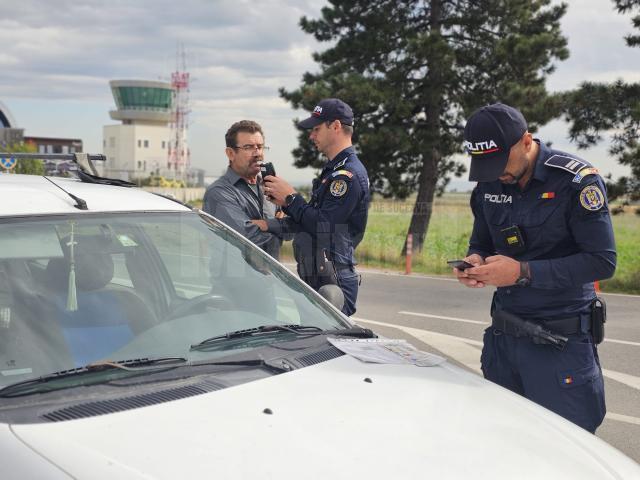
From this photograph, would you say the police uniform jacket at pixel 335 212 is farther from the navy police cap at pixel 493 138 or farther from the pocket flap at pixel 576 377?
the pocket flap at pixel 576 377

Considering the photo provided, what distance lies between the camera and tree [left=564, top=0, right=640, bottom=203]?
1354cm

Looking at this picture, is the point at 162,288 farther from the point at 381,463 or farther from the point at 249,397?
the point at 381,463

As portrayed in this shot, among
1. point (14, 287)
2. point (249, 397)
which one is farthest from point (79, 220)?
point (249, 397)

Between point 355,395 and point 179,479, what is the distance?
0.68 metres


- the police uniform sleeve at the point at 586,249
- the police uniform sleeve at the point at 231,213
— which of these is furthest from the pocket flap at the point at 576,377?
the police uniform sleeve at the point at 231,213

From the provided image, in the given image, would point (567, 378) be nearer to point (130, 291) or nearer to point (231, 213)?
Result: point (130, 291)

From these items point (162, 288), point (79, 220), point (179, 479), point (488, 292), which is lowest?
point (488, 292)

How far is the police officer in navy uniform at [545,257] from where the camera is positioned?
2.90 metres

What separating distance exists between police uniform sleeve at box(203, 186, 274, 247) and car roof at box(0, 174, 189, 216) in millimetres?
1183

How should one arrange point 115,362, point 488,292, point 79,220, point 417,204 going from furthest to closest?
point 417,204 → point 488,292 → point 79,220 → point 115,362

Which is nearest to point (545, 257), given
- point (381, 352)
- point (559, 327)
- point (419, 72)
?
point (559, 327)

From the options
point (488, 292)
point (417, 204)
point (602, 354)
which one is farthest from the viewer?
point (417, 204)

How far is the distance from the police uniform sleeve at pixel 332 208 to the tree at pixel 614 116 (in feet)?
34.8

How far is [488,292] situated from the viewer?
39.3 feet
